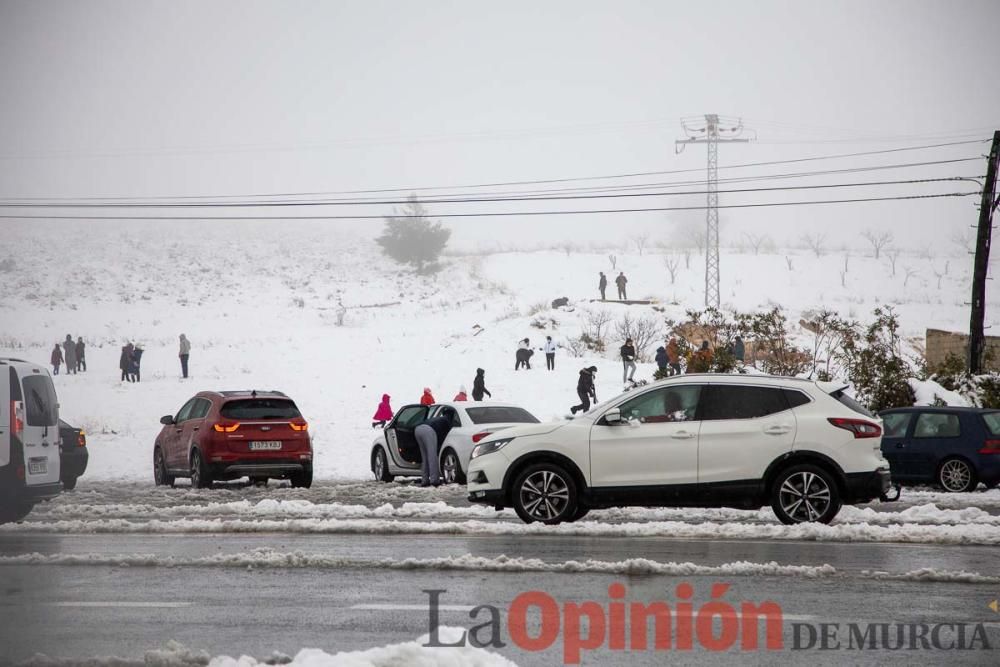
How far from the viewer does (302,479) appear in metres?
19.5

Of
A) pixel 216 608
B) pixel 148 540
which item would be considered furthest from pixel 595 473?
pixel 216 608

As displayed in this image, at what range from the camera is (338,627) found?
7129mm

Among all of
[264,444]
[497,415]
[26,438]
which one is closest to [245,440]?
[264,444]

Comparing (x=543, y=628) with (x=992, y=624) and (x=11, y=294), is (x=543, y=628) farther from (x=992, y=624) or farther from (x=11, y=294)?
(x=11, y=294)

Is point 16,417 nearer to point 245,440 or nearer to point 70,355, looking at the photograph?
point 245,440

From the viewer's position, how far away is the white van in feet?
42.2

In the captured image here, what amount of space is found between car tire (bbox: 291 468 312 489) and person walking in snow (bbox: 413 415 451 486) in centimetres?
194

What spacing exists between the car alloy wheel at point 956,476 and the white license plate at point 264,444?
35.8 feet

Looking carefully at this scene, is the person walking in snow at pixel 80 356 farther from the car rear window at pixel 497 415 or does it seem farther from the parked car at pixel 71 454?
the car rear window at pixel 497 415

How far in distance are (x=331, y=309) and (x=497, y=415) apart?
64.3 meters

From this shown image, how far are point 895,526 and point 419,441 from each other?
9042 millimetres

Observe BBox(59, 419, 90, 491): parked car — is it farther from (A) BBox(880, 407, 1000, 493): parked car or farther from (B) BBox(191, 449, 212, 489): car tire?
(A) BBox(880, 407, 1000, 493): parked car

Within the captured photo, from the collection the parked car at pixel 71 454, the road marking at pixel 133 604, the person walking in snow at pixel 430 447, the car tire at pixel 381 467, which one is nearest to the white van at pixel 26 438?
the road marking at pixel 133 604

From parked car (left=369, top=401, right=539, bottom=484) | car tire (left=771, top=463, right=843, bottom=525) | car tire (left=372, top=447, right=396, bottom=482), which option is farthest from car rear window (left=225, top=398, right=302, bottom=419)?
car tire (left=771, top=463, right=843, bottom=525)
